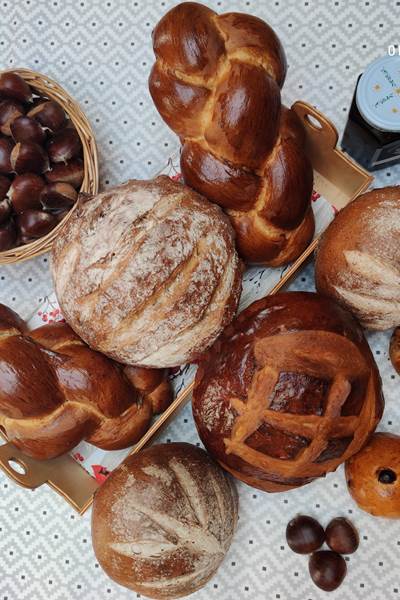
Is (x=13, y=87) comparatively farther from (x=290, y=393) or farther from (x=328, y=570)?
(x=328, y=570)

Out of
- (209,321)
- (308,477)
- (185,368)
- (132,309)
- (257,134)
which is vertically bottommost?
(308,477)

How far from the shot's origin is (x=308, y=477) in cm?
108

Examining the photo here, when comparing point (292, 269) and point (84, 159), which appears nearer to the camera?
point (292, 269)

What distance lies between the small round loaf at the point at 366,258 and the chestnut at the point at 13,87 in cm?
73

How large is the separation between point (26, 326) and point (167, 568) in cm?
59

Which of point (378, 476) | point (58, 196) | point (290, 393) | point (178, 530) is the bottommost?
point (378, 476)

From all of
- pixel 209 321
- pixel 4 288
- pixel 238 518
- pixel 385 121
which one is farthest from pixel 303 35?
pixel 238 518

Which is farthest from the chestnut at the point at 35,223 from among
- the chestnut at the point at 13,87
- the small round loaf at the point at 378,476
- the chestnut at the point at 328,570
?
the chestnut at the point at 328,570

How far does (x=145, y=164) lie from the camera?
1393 mm

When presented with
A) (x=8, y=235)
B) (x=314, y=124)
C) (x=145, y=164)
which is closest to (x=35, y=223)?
(x=8, y=235)

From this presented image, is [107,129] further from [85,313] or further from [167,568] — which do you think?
[167,568]

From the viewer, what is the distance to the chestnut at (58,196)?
1.25m

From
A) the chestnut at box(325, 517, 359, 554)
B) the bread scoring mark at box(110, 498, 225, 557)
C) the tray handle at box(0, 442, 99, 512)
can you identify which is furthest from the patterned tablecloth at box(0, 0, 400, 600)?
the bread scoring mark at box(110, 498, 225, 557)

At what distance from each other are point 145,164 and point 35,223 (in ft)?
1.00
